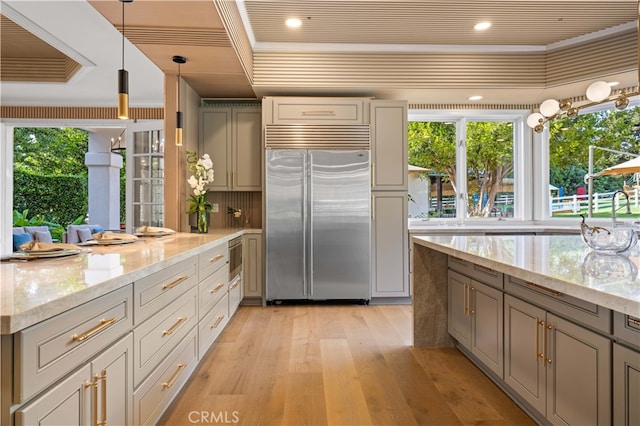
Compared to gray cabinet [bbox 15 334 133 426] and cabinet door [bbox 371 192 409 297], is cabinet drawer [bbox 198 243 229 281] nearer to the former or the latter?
gray cabinet [bbox 15 334 133 426]

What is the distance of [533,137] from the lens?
4879 mm

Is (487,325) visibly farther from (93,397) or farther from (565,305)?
(93,397)

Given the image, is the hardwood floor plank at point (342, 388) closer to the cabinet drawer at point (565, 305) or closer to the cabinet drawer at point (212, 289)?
the cabinet drawer at point (212, 289)

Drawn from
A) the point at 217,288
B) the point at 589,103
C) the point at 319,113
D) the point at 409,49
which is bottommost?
the point at 217,288


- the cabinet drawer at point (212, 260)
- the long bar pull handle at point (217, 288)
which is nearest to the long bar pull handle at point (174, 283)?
the cabinet drawer at point (212, 260)

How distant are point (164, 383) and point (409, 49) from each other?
12.7ft

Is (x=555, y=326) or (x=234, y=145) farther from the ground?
(x=234, y=145)

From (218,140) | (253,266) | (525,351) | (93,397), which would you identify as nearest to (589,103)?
(525,351)

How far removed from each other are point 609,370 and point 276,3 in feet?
10.9

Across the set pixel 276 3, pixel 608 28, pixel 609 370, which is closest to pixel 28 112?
pixel 276 3

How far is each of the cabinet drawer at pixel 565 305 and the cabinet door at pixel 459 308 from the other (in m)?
0.53

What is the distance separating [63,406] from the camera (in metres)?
1.01

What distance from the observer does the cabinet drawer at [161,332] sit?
4.90 ft

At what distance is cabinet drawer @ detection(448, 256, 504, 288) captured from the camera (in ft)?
6.99
